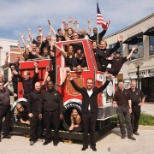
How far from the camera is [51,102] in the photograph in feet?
22.6

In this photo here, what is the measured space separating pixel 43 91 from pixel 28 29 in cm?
373

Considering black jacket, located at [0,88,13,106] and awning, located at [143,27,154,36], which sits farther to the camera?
awning, located at [143,27,154,36]

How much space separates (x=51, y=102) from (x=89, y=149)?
5.16ft

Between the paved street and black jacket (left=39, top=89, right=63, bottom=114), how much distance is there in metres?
0.97

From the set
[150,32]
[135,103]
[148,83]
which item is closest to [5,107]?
[135,103]

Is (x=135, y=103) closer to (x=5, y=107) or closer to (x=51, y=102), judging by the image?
(x=51, y=102)

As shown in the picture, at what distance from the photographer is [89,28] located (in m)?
9.66

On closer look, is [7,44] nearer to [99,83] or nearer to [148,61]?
[148,61]

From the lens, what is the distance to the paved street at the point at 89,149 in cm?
638

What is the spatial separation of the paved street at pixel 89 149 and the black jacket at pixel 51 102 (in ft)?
3.18

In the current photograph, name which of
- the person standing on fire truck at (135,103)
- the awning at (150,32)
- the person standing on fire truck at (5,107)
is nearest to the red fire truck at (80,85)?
the person standing on fire truck at (135,103)

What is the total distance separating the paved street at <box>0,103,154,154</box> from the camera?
638 centimetres

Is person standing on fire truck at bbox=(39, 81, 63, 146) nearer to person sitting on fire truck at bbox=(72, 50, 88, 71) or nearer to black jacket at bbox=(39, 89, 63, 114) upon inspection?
black jacket at bbox=(39, 89, 63, 114)

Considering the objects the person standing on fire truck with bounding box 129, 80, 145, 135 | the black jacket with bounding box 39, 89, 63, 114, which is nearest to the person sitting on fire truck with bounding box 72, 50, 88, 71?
the black jacket with bounding box 39, 89, 63, 114
